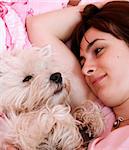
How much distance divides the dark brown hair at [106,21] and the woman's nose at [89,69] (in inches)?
6.4

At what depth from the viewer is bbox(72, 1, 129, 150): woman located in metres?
1.64

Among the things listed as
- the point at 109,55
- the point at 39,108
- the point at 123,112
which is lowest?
the point at 123,112

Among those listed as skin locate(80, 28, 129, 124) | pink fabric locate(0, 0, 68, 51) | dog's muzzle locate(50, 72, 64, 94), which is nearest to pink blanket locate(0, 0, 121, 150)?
pink fabric locate(0, 0, 68, 51)

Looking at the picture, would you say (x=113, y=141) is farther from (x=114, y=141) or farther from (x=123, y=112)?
(x=123, y=112)

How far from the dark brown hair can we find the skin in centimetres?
3

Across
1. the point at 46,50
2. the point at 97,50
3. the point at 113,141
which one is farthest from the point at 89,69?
the point at 113,141

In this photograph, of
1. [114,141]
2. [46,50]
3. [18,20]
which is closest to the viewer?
[114,141]

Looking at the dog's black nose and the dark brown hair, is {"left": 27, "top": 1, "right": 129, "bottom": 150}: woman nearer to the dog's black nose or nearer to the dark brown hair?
the dark brown hair

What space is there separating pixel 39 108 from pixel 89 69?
29 cm

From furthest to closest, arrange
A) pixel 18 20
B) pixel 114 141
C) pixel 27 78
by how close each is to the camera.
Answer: pixel 18 20
pixel 27 78
pixel 114 141

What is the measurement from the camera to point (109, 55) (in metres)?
1.65

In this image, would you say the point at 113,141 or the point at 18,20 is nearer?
the point at 113,141

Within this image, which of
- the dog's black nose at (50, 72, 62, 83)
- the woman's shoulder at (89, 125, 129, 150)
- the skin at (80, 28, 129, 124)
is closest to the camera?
the woman's shoulder at (89, 125, 129, 150)

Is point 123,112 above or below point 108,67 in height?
below
